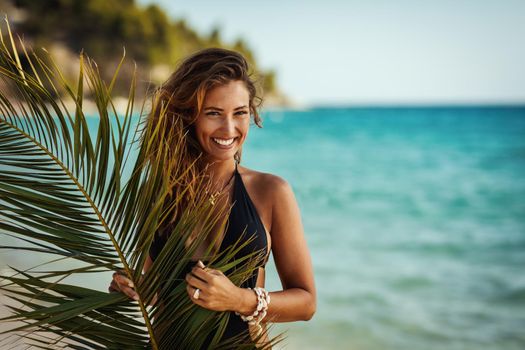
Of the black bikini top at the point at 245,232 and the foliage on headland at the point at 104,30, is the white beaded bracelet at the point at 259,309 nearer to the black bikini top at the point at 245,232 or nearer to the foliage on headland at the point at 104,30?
the black bikini top at the point at 245,232

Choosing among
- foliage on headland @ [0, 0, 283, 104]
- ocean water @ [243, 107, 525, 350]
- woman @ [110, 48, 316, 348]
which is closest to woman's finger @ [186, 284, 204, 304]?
woman @ [110, 48, 316, 348]

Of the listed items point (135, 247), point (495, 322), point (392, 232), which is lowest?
→ point (135, 247)

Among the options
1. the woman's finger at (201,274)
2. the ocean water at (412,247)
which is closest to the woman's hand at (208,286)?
the woman's finger at (201,274)

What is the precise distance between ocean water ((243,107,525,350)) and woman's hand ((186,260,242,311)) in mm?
606

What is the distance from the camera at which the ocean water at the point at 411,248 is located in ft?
25.8

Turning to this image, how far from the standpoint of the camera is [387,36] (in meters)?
60.9

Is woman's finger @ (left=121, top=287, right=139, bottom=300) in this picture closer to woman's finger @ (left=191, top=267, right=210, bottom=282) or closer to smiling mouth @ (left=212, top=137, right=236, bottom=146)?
woman's finger @ (left=191, top=267, right=210, bottom=282)

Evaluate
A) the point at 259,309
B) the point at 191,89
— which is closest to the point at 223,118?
the point at 191,89

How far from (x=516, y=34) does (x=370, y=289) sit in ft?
148

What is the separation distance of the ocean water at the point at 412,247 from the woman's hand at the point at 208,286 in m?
0.61

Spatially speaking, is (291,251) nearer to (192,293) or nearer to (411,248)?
(192,293)

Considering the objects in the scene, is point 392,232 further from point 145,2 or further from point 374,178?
point 145,2

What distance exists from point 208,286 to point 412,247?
11.4 meters

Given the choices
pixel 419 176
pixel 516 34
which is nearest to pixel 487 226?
pixel 419 176
